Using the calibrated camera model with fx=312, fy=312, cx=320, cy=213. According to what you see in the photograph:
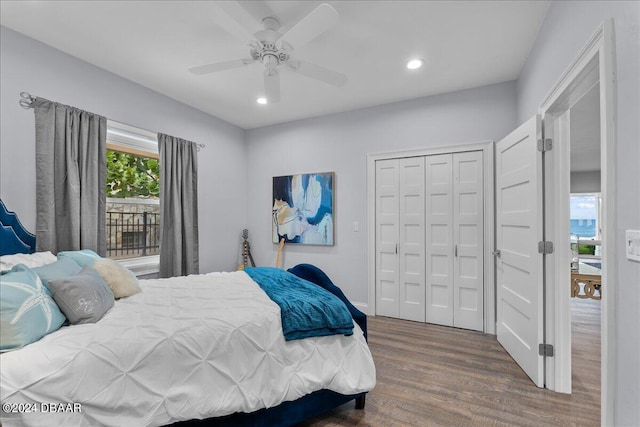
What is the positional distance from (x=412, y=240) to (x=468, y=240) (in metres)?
0.62

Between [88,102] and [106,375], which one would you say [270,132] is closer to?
[88,102]

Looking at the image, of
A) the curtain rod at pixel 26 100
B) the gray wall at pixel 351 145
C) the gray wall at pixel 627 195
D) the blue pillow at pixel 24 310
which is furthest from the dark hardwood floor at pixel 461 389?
the curtain rod at pixel 26 100

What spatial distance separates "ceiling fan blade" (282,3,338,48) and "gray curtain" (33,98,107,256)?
209 centimetres

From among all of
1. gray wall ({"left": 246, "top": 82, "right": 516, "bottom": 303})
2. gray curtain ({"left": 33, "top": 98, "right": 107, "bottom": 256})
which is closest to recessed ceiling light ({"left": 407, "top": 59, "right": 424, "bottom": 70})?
gray wall ({"left": 246, "top": 82, "right": 516, "bottom": 303})

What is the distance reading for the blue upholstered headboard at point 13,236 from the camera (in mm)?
2334

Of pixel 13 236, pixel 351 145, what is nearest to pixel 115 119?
pixel 13 236

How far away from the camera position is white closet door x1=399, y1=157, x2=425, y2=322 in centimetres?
378

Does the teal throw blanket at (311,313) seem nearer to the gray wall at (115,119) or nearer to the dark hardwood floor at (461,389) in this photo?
the dark hardwood floor at (461,389)

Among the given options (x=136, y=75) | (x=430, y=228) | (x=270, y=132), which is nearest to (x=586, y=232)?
(x=430, y=228)

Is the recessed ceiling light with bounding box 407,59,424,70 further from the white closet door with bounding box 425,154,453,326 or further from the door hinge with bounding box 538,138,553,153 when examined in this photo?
the door hinge with bounding box 538,138,553,153

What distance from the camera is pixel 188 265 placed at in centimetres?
381

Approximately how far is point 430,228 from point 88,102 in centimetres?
380

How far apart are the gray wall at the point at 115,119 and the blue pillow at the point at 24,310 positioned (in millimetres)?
1464

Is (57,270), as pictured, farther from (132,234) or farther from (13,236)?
(132,234)
